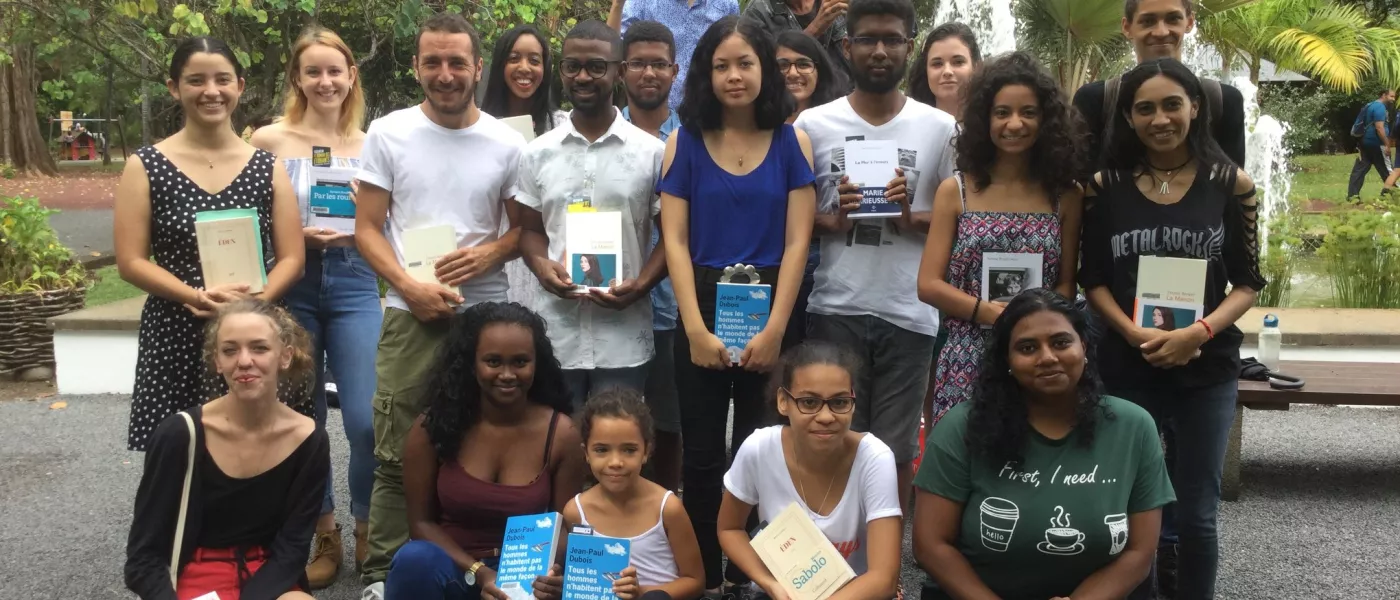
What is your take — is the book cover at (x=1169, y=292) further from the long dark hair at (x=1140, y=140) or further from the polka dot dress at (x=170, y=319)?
the polka dot dress at (x=170, y=319)

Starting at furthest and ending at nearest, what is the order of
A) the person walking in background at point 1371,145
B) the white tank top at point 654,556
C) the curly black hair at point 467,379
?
the person walking in background at point 1371,145 < the curly black hair at point 467,379 < the white tank top at point 654,556

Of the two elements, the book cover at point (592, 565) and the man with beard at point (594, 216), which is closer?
the book cover at point (592, 565)

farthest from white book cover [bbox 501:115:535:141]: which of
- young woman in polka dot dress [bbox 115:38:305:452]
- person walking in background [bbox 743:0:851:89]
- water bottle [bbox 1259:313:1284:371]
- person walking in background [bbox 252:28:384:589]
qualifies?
water bottle [bbox 1259:313:1284:371]

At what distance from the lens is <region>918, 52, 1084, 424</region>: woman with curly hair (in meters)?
3.75

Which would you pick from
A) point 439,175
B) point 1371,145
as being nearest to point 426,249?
point 439,175

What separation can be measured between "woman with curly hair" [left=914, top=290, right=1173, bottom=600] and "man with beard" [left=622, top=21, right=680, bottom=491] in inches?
54.4

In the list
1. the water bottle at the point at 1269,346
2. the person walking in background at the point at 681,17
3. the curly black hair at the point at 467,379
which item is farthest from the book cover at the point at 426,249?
the water bottle at the point at 1269,346

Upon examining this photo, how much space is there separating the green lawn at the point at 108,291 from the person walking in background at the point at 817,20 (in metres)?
7.66

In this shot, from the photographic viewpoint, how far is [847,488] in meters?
3.53

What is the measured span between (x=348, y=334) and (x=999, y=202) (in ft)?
8.24

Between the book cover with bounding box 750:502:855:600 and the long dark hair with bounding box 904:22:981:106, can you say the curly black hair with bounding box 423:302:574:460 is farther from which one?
the long dark hair with bounding box 904:22:981:106

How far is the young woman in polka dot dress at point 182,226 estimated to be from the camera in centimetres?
404

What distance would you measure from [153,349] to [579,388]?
1506 millimetres

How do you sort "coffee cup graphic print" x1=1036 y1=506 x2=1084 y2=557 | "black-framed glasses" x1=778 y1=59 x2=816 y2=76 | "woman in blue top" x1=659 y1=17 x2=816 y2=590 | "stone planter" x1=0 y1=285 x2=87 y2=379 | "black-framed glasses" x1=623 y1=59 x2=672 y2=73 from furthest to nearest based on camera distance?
"stone planter" x1=0 y1=285 x2=87 y2=379, "black-framed glasses" x1=778 y1=59 x2=816 y2=76, "black-framed glasses" x1=623 y1=59 x2=672 y2=73, "woman in blue top" x1=659 y1=17 x2=816 y2=590, "coffee cup graphic print" x1=1036 y1=506 x2=1084 y2=557
